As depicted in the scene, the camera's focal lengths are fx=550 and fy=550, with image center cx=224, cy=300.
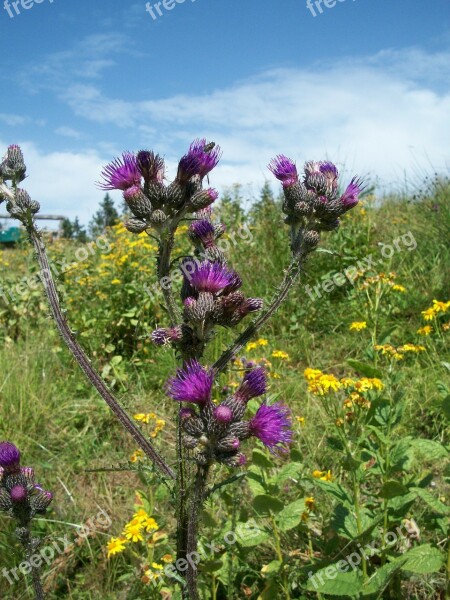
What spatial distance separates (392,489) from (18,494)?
1294 mm

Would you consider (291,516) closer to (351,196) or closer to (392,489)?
(392,489)

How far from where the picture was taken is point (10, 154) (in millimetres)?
1896

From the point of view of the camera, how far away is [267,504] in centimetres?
205

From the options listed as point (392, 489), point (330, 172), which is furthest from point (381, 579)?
point (330, 172)

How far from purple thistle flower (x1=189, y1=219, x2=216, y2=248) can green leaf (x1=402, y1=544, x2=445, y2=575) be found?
121cm

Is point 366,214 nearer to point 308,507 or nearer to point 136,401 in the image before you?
point 136,401

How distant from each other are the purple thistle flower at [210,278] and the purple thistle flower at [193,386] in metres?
0.21

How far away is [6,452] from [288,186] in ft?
4.38

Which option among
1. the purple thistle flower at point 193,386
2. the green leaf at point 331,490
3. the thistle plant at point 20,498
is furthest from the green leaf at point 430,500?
the thistle plant at point 20,498

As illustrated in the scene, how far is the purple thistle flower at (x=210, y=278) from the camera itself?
147cm

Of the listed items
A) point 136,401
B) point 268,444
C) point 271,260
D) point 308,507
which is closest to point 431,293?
point 271,260

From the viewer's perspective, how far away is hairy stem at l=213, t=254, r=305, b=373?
1.50 m

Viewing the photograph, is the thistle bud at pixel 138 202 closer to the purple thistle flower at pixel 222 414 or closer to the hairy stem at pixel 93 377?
the hairy stem at pixel 93 377

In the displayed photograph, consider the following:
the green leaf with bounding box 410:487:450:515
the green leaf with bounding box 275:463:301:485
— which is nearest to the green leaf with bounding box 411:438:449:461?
the green leaf with bounding box 410:487:450:515
